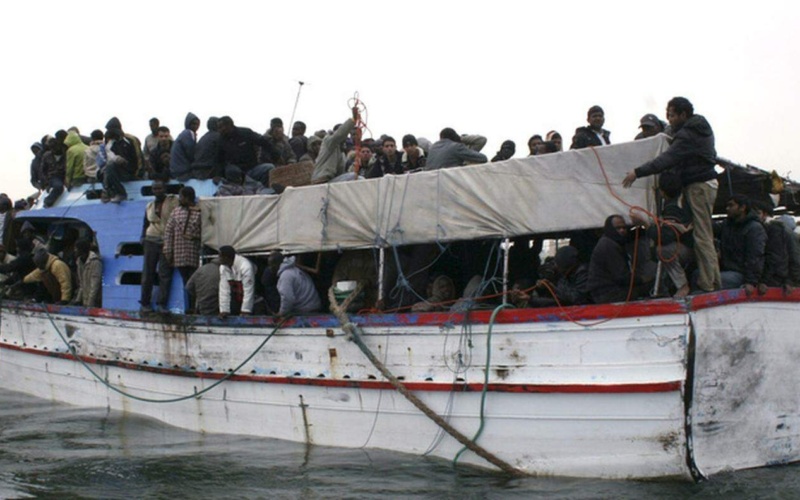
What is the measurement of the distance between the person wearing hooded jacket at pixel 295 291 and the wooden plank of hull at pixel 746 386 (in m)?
4.24

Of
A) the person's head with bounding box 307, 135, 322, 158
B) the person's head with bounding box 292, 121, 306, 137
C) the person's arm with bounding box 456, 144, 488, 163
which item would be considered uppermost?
the person's head with bounding box 292, 121, 306, 137

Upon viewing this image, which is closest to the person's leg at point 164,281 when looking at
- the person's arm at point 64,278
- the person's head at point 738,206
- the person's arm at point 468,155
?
the person's arm at point 64,278

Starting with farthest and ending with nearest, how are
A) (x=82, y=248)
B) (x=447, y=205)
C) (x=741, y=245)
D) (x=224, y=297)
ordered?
(x=82, y=248) < (x=224, y=297) < (x=447, y=205) < (x=741, y=245)

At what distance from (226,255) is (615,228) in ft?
14.7

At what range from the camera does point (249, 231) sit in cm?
1102

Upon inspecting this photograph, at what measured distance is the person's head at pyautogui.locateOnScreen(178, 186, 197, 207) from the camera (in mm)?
11352

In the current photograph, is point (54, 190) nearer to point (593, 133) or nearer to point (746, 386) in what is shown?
point (593, 133)

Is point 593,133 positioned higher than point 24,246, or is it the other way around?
point 593,133

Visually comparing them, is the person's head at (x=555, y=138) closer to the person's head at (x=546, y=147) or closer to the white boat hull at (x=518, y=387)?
the person's head at (x=546, y=147)

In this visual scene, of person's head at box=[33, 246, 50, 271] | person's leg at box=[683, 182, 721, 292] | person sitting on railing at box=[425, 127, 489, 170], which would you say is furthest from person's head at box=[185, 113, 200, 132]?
person's leg at box=[683, 182, 721, 292]

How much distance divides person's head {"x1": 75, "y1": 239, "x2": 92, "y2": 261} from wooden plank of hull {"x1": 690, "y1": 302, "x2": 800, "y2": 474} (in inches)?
324

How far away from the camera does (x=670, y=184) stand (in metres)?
8.27

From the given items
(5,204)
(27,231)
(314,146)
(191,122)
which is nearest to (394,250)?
(314,146)

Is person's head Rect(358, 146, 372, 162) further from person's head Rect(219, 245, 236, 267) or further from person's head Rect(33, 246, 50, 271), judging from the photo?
person's head Rect(33, 246, 50, 271)
